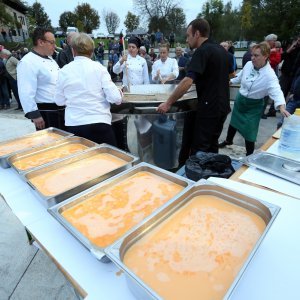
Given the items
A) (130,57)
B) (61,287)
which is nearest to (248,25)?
(130,57)

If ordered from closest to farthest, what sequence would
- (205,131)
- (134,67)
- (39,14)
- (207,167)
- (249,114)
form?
1. (207,167)
2. (205,131)
3. (249,114)
4. (134,67)
5. (39,14)

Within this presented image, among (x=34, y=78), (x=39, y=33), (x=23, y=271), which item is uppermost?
(x=39, y=33)

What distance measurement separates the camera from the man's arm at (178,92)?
1.98m

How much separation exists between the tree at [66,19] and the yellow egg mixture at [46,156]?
50835 millimetres

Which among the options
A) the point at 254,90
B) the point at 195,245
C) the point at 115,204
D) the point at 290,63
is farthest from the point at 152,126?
the point at 290,63

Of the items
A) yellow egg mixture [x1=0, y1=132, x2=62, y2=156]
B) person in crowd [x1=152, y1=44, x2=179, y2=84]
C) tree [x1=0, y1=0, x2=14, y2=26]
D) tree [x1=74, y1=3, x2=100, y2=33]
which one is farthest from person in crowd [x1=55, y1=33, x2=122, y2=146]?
tree [x1=74, y1=3, x2=100, y2=33]

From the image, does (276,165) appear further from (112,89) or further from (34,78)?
(34,78)

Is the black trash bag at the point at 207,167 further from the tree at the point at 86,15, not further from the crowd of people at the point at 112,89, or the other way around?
the tree at the point at 86,15

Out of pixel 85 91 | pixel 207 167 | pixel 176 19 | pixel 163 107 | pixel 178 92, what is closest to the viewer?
pixel 207 167

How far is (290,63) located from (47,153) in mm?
4865

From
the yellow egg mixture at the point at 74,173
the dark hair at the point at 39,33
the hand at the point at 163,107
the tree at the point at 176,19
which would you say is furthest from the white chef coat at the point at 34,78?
the tree at the point at 176,19

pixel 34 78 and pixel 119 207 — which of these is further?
pixel 34 78

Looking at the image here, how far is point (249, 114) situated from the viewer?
108 inches

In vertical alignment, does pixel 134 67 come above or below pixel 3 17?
below
